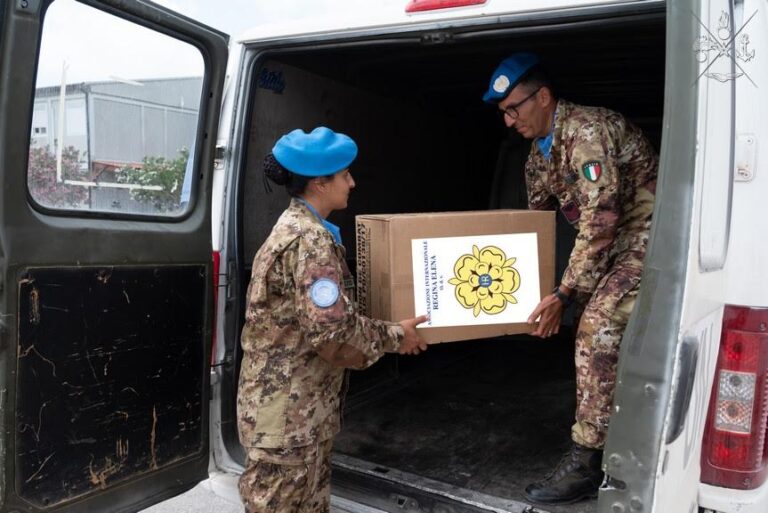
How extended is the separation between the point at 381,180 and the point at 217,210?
66.2 inches

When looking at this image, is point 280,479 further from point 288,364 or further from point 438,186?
point 438,186

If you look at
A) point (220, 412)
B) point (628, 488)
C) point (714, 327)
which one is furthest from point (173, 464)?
point (714, 327)

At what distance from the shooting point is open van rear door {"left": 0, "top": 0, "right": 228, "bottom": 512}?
1.70 meters

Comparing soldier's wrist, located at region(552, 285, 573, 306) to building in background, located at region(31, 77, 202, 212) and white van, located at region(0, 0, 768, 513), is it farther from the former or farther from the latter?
building in background, located at region(31, 77, 202, 212)

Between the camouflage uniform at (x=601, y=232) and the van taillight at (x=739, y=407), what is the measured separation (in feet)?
2.30

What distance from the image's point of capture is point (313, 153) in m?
2.06

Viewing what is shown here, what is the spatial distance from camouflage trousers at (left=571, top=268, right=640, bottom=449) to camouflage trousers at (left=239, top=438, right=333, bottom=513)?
94 cm

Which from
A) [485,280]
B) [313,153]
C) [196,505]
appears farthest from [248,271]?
[196,505]

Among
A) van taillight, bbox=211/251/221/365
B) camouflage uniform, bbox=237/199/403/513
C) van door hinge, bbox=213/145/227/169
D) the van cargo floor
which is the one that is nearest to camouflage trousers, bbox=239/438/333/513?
camouflage uniform, bbox=237/199/403/513

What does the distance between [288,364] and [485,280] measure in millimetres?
699

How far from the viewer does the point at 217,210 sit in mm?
2508

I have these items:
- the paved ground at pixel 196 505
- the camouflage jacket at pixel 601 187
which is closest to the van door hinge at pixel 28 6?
the camouflage jacket at pixel 601 187

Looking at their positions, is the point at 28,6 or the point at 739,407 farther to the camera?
the point at 28,6

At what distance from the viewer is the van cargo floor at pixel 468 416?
280cm
